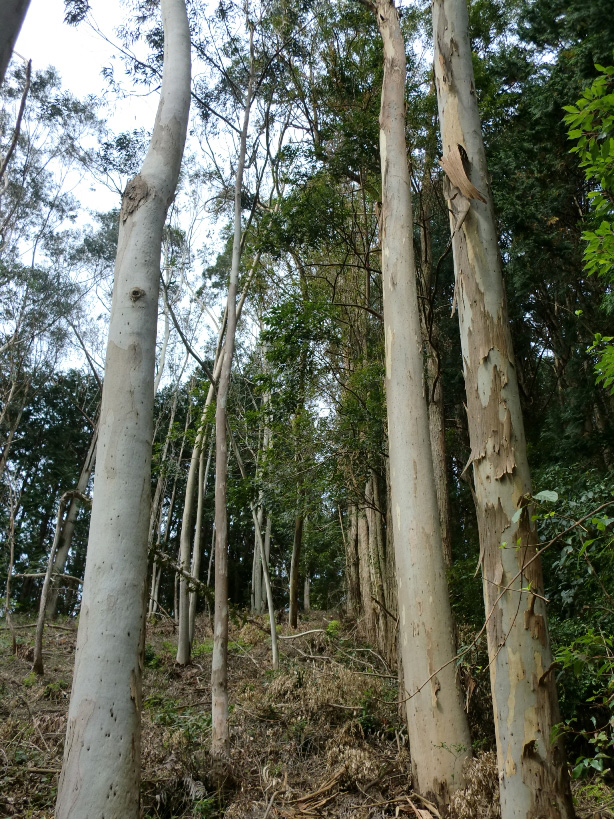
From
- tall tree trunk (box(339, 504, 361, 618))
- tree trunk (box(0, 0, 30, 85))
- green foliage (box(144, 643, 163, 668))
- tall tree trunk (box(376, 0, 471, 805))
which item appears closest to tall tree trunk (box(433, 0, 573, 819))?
tall tree trunk (box(376, 0, 471, 805))

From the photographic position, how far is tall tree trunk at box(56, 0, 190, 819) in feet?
7.44

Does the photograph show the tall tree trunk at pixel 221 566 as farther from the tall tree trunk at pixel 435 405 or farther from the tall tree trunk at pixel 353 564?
the tall tree trunk at pixel 353 564

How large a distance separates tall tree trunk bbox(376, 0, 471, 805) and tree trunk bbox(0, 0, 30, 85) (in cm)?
317

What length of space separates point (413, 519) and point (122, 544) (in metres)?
2.59

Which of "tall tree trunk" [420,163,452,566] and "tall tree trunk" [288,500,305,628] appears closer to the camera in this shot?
"tall tree trunk" [420,163,452,566]

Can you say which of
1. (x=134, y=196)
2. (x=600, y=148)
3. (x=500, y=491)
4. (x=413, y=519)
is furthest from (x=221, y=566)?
(x=600, y=148)

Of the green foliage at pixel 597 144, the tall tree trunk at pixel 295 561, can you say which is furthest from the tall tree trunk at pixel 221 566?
the tall tree trunk at pixel 295 561

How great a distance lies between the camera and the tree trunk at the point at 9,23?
56.9 inches

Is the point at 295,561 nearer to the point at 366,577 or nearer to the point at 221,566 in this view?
the point at 366,577

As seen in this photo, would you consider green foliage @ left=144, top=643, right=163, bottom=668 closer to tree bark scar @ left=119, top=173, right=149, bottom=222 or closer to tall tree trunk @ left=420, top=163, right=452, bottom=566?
tall tree trunk @ left=420, top=163, right=452, bottom=566

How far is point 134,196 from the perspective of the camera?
127 inches

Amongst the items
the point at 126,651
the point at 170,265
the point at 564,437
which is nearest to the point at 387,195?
the point at 126,651

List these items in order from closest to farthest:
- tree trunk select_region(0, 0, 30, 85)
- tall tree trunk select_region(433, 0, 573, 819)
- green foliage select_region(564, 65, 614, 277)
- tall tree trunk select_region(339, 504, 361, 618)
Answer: tree trunk select_region(0, 0, 30, 85)
tall tree trunk select_region(433, 0, 573, 819)
green foliage select_region(564, 65, 614, 277)
tall tree trunk select_region(339, 504, 361, 618)

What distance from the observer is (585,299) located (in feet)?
39.2
